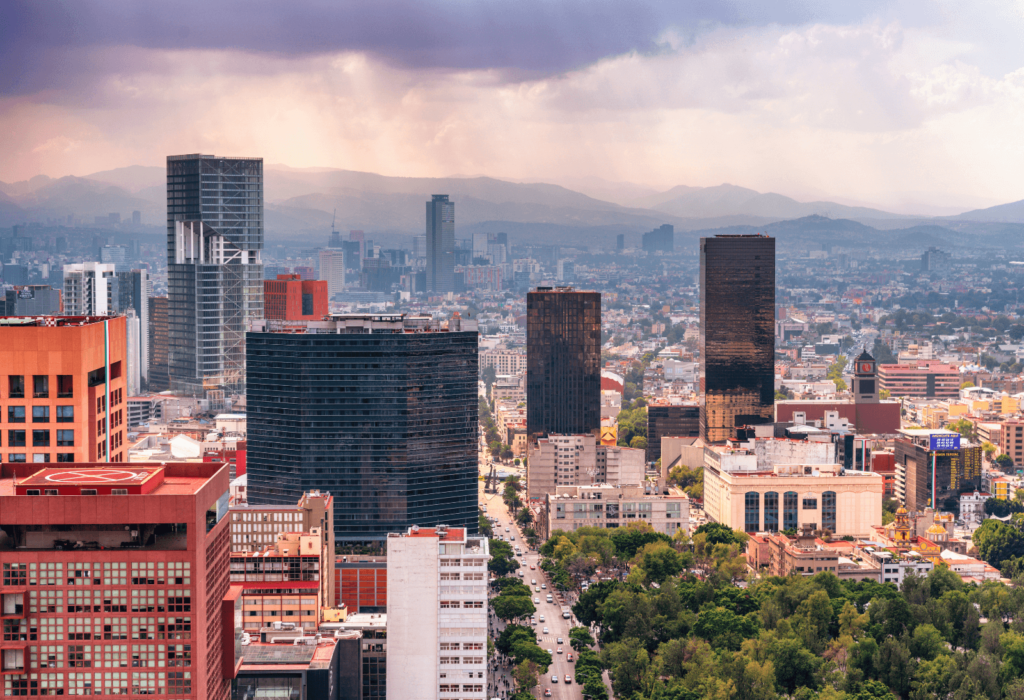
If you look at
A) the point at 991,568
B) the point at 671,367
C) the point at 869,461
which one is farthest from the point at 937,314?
the point at 991,568

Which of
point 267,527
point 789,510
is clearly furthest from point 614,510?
point 267,527

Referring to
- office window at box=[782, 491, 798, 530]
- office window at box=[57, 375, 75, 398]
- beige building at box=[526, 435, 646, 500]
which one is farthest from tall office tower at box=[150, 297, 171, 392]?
office window at box=[57, 375, 75, 398]

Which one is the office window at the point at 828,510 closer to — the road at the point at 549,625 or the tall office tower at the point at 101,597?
the road at the point at 549,625

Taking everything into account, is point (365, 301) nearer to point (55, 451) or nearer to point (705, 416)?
point (705, 416)

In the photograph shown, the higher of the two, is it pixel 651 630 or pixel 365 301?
pixel 365 301

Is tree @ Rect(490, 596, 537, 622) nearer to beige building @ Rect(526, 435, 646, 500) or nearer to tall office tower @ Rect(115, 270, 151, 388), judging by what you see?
beige building @ Rect(526, 435, 646, 500)

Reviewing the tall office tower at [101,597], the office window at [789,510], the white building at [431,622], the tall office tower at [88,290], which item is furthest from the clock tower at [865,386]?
the tall office tower at [101,597]

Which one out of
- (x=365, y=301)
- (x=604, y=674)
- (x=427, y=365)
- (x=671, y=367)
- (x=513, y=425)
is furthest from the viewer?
(x=365, y=301)
